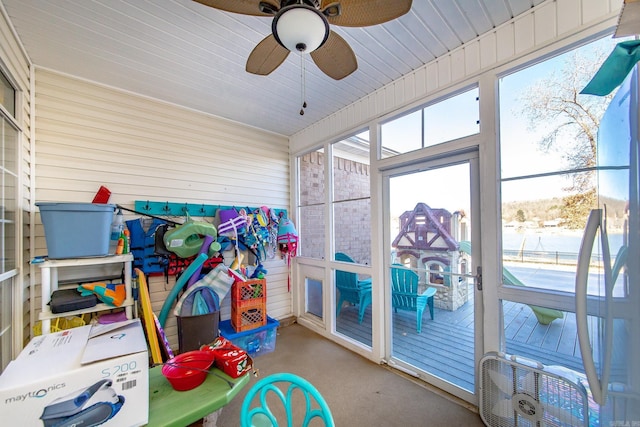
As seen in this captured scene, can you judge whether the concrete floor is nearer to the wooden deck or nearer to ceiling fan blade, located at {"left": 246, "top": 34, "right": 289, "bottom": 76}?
the wooden deck

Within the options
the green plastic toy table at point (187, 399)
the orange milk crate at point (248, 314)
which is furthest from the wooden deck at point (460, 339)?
the green plastic toy table at point (187, 399)

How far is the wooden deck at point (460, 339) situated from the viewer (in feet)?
5.61

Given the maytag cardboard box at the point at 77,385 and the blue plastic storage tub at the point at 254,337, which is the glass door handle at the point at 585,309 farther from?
the blue plastic storage tub at the point at 254,337

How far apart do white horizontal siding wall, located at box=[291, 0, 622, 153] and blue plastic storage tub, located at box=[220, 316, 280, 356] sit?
2.60 metres

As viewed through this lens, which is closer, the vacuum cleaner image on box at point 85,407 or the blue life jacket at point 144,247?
the vacuum cleaner image on box at point 85,407

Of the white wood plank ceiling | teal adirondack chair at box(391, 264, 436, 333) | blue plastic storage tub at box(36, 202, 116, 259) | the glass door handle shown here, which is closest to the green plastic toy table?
blue plastic storage tub at box(36, 202, 116, 259)

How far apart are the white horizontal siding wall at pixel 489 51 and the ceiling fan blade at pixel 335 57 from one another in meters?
1.01

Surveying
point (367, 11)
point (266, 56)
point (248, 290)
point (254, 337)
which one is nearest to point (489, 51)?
point (367, 11)

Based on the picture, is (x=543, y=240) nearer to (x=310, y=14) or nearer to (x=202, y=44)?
(x=310, y=14)

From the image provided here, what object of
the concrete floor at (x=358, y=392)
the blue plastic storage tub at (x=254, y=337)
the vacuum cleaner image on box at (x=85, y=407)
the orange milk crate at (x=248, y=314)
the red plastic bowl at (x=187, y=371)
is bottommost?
the concrete floor at (x=358, y=392)

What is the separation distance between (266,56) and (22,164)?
7.17 feet

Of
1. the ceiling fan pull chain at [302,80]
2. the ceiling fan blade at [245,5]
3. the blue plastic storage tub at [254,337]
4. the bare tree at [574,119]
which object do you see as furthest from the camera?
the blue plastic storage tub at [254,337]

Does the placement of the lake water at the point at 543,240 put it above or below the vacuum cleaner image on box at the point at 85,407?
above

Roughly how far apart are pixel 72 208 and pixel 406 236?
9.22 feet
